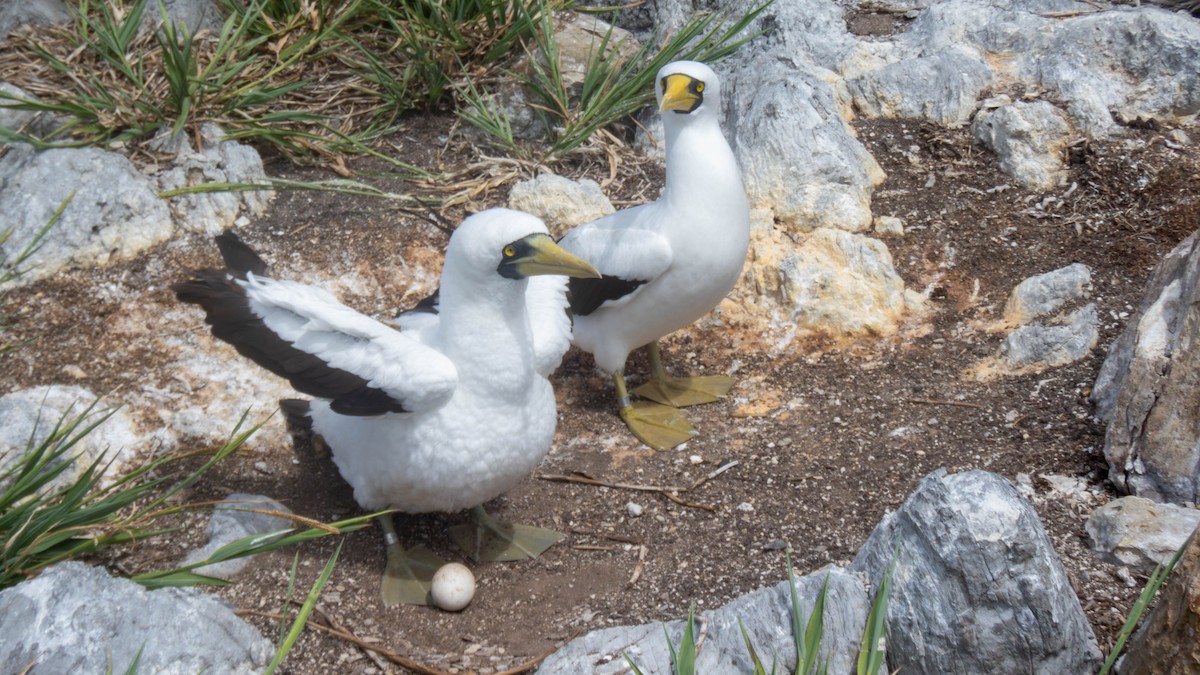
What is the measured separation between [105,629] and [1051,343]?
10.3 ft

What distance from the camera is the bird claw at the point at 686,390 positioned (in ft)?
14.5

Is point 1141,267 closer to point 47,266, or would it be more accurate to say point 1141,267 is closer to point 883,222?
point 883,222

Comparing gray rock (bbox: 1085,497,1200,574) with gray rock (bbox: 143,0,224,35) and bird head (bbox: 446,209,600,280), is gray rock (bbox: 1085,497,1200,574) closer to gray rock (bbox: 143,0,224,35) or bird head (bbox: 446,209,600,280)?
bird head (bbox: 446,209,600,280)

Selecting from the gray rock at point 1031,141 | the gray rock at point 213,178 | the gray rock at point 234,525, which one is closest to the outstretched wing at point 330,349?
the gray rock at point 234,525

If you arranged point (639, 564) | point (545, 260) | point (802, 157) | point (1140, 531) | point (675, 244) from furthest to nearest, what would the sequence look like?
point (802, 157) < point (675, 244) < point (639, 564) < point (545, 260) < point (1140, 531)

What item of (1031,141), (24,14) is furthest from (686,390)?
(24,14)

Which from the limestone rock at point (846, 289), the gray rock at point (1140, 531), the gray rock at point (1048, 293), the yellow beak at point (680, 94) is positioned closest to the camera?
the gray rock at point (1140, 531)

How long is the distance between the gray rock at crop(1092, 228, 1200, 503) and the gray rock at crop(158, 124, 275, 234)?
12.4ft

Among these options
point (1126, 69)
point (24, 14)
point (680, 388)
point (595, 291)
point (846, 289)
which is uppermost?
point (1126, 69)

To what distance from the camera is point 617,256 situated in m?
4.07

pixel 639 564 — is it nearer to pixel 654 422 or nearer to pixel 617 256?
pixel 654 422

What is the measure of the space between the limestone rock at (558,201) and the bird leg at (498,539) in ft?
5.77

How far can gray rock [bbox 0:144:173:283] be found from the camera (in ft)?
15.4

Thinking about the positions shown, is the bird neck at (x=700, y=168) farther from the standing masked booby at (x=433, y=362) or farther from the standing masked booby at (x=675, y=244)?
the standing masked booby at (x=433, y=362)
